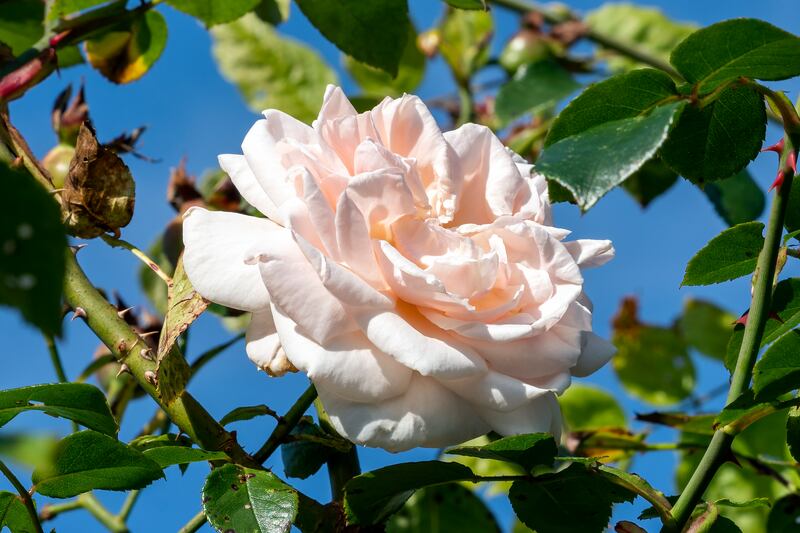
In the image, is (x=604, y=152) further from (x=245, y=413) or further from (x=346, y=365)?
(x=245, y=413)

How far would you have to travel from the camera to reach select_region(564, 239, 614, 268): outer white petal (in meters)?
0.72

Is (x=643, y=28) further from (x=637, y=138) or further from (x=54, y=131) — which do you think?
(x=637, y=138)

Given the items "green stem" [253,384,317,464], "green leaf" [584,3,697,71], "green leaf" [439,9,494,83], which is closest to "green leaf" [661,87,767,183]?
"green stem" [253,384,317,464]

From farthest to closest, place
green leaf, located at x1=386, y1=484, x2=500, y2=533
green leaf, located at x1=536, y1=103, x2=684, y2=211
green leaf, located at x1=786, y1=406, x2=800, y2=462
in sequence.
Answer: green leaf, located at x1=386, y1=484, x2=500, y2=533, green leaf, located at x1=786, y1=406, x2=800, y2=462, green leaf, located at x1=536, y1=103, x2=684, y2=211

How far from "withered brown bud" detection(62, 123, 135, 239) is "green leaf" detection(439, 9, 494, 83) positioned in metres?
1.34

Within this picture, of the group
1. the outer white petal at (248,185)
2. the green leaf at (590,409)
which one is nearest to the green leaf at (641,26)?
the green leaf at (590,409)

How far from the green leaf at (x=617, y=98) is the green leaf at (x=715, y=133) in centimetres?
5

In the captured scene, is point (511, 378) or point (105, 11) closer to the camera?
point (511, 378)

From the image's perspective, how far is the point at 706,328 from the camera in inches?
78.6

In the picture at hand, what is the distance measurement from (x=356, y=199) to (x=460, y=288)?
0.10 metres

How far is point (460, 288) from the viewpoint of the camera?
2.16 feet

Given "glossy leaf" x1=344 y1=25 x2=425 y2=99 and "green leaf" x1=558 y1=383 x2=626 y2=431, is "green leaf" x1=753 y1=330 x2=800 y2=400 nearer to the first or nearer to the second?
"green leaf" x1=558 y1=383 x2=626 y2=431

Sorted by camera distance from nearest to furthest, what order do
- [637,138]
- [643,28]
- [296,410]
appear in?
[637,138], [296,410], [643,28]

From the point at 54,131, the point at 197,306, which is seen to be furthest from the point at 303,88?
the point at 197,306
